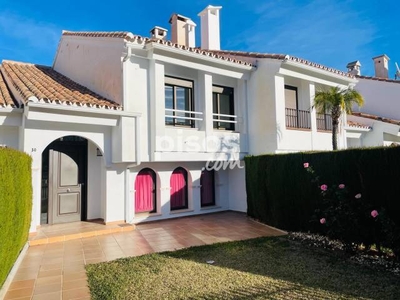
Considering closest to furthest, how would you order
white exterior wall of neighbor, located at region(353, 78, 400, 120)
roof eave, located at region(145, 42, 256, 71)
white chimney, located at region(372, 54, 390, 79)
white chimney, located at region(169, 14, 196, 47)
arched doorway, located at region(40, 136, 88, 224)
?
arched doorway, located at region(40, 136, 88, 224)
roof eave, located at region(145, 42, 256, 71)
white chimney, located at region(169, 14, 196, 47)
white exterior wall of neighbor, located at region(353, 78, 400, 120)
white chimney, located at region(372, 54, 390, 79)

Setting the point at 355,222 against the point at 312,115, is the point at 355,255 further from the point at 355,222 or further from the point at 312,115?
the point at 312,115

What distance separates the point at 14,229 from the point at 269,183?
972 centimetres

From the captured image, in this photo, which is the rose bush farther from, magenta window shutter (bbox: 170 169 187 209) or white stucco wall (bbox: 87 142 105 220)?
white stucco wall (bbox: 87 142 105 220)

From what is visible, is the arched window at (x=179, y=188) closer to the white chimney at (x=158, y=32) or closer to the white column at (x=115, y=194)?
the white column at (x=115, y=194)

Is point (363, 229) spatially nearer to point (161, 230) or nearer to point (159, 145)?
point (161, 230)

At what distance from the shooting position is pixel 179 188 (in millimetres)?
15594

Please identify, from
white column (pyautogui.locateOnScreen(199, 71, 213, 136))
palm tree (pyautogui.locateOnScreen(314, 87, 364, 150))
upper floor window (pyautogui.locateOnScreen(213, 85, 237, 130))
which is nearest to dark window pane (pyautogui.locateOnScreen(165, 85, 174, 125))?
white column (pyautogui.locateOnScreen(199, 71, 213, 136))

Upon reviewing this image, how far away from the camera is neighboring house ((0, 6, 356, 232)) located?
1149 cm

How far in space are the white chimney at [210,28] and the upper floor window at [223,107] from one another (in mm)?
5283

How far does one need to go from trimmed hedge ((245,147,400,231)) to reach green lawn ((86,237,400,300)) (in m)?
2.17

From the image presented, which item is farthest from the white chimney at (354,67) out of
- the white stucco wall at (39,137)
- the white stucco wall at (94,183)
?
the white stucco wall at (39,137)

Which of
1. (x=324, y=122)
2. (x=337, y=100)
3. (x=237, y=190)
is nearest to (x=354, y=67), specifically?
(x=324, y=122)

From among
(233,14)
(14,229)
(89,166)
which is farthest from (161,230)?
(233,14)

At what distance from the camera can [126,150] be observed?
11906 millimetres
